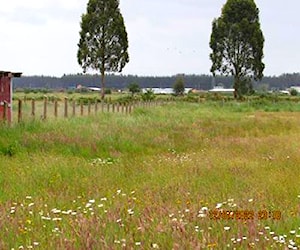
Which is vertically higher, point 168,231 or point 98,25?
point 98,25

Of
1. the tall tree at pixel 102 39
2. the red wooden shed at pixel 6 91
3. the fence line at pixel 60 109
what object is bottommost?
the fence line at pixel 60 109

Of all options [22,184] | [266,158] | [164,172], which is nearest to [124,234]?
[22,184]

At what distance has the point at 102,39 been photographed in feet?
178

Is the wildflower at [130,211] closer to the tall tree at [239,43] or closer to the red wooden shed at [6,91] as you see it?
the red wooden shed at [6,91]

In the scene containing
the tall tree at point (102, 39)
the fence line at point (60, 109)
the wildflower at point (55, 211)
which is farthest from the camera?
the tall tree at point (102, 39)

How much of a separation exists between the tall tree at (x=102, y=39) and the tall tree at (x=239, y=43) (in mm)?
11142

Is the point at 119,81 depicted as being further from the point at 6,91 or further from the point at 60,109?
the point at 6,91

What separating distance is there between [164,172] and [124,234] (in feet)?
13.4

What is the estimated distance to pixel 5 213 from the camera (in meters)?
5.61

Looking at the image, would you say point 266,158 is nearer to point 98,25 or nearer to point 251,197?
point 251,197

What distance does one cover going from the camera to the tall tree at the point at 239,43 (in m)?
56.8
